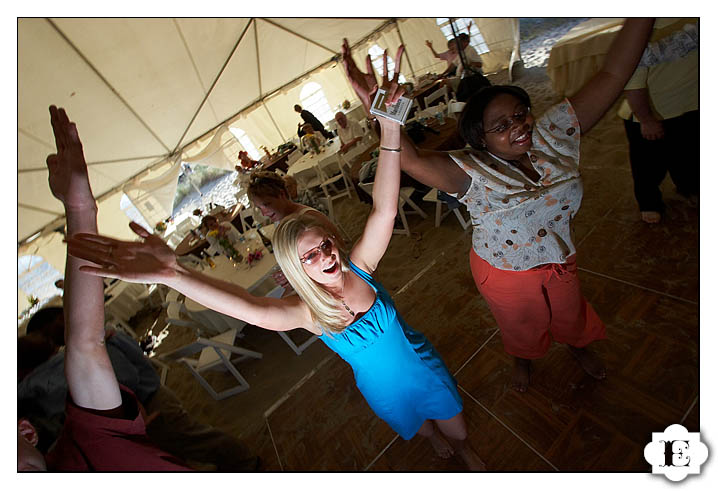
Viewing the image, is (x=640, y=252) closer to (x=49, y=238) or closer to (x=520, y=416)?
(x=520, y=416)

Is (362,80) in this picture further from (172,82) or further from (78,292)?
(172,82)

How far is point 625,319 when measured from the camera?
101 inches

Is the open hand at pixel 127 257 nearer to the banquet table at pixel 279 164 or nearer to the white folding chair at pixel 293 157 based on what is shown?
the white folding chair at pixel 293 157

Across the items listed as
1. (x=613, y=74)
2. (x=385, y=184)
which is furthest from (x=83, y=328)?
(x=613, y=74)

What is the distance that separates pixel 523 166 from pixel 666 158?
8.06 feet

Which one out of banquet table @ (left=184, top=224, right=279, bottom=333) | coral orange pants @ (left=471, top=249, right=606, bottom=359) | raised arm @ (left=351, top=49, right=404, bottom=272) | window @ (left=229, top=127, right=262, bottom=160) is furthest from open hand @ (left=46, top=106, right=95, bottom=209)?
window @ (left=229, top=127, right=262, bottom=160)

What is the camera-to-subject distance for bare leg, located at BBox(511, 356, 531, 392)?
2.40 metres

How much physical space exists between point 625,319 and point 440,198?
2577mm

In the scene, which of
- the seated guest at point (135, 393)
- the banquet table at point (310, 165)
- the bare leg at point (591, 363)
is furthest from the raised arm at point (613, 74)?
the banquet table at point (310, 165)

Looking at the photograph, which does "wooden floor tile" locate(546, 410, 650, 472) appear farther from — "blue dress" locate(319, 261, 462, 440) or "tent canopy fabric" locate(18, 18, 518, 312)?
"tent canopy fabric" locate(18, 18, 518, 312)

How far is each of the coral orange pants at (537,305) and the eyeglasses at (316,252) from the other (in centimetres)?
102

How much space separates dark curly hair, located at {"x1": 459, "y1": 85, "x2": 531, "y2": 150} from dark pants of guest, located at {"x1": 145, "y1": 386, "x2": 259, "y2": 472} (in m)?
2.77

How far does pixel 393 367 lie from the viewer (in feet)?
5.41

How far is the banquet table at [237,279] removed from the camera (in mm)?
4086
